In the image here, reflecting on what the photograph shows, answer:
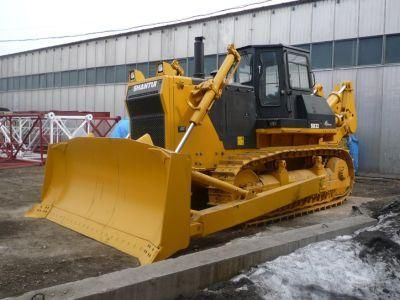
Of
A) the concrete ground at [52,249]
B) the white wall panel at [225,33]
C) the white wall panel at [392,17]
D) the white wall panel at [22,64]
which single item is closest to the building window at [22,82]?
the white wall panel at [22,64]

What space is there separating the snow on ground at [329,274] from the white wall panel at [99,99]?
19606 mm

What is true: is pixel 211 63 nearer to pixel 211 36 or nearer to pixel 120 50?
pixel 211 36

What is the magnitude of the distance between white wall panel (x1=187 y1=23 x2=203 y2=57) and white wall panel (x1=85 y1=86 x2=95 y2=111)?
23.0ft

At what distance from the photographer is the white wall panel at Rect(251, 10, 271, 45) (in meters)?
17.0

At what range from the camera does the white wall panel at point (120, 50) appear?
74.0ft

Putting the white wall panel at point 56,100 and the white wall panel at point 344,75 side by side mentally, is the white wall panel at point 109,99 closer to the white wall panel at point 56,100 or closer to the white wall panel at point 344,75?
the white wall panel at point 56,100

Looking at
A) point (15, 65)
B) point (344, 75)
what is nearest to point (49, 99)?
point (15, 65)

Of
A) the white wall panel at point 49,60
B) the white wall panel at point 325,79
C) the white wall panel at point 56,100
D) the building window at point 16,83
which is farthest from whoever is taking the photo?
the building window at point 16,83

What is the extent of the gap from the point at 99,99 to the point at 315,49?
1211 centimetres

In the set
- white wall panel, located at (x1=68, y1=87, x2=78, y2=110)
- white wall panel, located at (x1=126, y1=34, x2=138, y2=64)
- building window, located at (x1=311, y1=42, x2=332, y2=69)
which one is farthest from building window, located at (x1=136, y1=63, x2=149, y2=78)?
building window, located at (x1=311, y1=42, x2=332, y2=69)

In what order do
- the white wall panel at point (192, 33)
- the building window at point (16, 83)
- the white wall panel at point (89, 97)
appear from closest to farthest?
the white wall panel at point (192, 33) → the white wall panel at point (89, 97) → the building window at point (16, 83)

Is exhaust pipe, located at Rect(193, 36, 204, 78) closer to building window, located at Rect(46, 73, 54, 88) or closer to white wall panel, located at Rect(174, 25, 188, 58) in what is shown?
white wall panel, located at Rect(174, 25, 188, 58)

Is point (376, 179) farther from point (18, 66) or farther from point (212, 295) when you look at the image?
point (18, 66)

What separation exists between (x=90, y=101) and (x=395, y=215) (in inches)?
782
